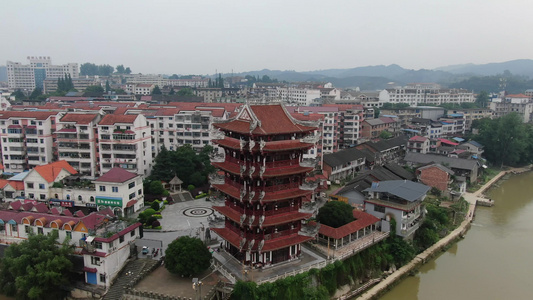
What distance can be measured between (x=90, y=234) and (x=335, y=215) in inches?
682

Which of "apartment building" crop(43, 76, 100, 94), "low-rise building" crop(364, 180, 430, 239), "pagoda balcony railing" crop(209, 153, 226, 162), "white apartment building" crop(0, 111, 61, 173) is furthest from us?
"apartment building" crop(43, 76, 100, 94)

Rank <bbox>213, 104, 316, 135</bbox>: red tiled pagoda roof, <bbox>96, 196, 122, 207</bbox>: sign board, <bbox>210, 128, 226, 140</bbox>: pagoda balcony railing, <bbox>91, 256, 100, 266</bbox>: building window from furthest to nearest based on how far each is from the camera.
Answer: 1. <bbox>96, 196, 122, 207</bbox>: sign board
2. <bbox>91, 256, 100, 266</bbox>: building window
3. <bbox>210, 128, 226, 140</bbox>: pagoda balcony railing
4. <bbox>213, 104, 316, 135</bbox>: red tiled pagoda roof

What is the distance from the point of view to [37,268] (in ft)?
78.3

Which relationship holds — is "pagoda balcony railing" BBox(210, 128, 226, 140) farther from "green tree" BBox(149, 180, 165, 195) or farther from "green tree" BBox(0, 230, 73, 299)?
"green tree" BBox(149, 180, 165, 195)

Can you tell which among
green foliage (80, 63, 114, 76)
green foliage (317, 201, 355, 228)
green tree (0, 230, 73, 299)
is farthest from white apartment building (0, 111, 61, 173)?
green foliage (80, 63, 114, 76)

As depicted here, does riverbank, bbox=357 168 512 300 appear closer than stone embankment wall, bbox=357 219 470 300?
No

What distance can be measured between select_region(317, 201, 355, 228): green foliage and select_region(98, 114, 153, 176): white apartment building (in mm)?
23840

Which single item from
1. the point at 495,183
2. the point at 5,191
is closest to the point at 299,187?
the point at 5,191

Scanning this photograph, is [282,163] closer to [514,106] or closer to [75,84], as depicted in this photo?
[514,106]

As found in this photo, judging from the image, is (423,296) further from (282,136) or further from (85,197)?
(85,197)

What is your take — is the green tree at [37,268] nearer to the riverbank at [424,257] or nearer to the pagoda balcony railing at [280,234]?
the pagoda balcony railing at [280,234]

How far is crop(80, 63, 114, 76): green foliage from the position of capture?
627 feet

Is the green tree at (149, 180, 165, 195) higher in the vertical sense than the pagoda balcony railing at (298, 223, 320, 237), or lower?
lower

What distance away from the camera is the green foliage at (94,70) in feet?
627
